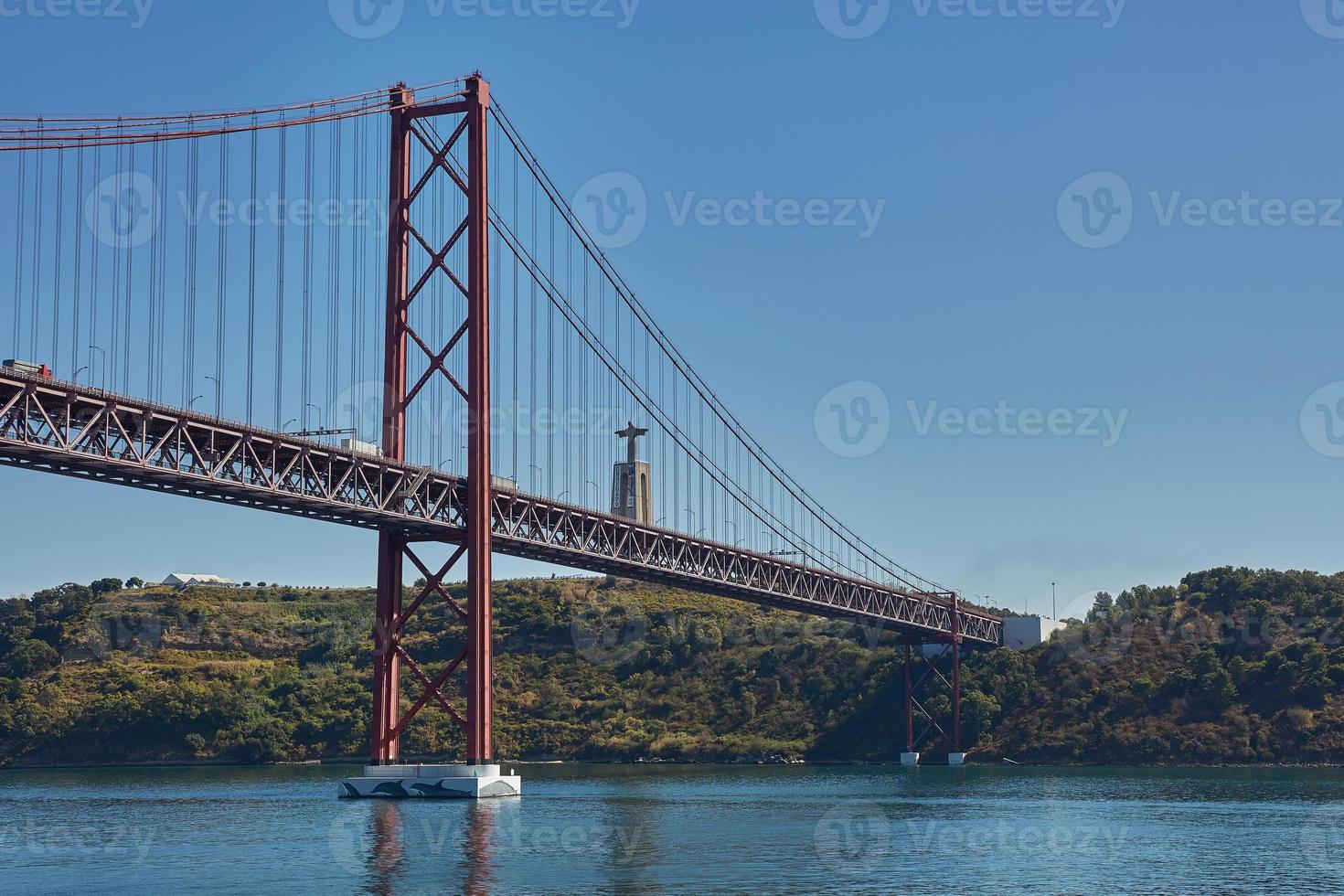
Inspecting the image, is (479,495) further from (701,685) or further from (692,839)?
(701,685)

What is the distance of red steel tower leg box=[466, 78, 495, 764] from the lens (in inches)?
2771

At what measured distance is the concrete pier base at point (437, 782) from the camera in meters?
69.8

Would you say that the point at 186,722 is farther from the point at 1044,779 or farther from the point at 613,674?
the point at 1044,779

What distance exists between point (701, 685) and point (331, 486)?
79702 millimetres

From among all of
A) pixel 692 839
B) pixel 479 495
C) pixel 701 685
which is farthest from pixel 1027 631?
pixel 692 839

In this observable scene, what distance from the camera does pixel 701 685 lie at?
14325 cm

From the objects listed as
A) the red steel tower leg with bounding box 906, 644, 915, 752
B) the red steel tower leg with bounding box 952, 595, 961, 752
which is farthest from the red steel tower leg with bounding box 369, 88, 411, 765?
the red steel tower leg with bounding box 952, 595, 961, 752

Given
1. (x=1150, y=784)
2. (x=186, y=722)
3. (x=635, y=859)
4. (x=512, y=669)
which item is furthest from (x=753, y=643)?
(x=635, y=859)

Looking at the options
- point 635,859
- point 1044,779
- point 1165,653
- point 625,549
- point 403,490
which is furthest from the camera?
point 1165,653

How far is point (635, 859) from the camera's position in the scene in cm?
4778

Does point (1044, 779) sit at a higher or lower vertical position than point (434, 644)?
lower

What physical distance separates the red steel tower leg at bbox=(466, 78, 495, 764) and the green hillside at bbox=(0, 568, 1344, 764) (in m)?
64.5

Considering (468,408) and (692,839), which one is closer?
(692,839)

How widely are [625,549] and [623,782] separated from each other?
15.5 m
